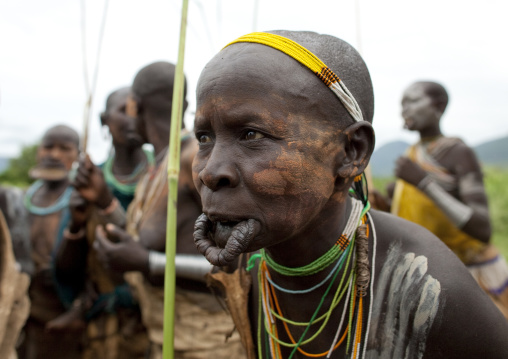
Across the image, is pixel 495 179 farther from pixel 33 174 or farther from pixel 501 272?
pixel 33 174

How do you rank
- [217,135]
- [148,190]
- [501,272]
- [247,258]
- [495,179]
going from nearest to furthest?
[217,135] < [247,258] < [148,190] < [501,272] < [495,179]

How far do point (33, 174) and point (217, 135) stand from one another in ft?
12.4

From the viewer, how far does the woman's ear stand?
1.39 m

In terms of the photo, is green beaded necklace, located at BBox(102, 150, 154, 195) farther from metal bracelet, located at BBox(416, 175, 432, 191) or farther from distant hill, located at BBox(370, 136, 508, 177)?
distant hill, located at BBox(370, 136, 508, 177)

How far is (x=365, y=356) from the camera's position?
146cm

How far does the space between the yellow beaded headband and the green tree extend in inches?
690

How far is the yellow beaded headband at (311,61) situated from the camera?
134 cm

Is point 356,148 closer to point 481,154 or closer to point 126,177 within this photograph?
point 126,177

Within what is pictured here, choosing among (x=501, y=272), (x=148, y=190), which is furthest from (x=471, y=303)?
(x=501, y=272)

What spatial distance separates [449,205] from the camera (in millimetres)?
3289

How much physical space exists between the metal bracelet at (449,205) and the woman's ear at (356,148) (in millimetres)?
2085

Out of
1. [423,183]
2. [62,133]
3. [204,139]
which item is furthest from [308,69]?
[62,133]

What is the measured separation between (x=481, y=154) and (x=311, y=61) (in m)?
18.0

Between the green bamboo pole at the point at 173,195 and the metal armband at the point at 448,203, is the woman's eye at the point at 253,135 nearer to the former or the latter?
the green bamboo pole at the point at 173,195
